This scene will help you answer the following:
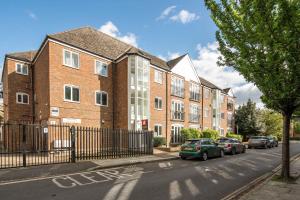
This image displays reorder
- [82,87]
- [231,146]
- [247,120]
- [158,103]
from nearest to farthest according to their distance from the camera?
[231,146] → [82,87] → [158,103] → [247,120]

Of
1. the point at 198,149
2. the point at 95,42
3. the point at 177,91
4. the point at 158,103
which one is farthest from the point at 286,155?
the point at 177,91

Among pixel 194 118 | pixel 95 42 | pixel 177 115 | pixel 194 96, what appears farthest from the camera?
pixel 194 96

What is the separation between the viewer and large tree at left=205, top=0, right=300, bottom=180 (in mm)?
7141

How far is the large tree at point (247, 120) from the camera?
44.2 metres

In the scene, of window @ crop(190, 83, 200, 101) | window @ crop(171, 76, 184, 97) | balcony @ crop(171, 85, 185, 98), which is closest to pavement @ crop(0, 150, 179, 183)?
balcony @ crop(171, 85, 185, 98)

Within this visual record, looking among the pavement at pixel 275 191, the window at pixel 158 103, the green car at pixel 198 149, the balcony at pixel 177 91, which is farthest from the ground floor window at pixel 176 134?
the pavement at pixel 275 191

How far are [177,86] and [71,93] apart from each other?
15146mm

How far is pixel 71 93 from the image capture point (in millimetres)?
19750

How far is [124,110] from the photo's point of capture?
22906mm

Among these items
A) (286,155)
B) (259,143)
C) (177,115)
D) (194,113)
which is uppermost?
(194,113)

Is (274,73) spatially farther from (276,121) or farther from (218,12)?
(276,121)

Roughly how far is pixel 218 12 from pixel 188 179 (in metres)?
6.70

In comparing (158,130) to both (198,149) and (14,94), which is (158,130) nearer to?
(198,149)

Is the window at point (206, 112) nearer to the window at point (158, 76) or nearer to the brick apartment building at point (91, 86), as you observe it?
the brick apartment building at point (91, 86)
